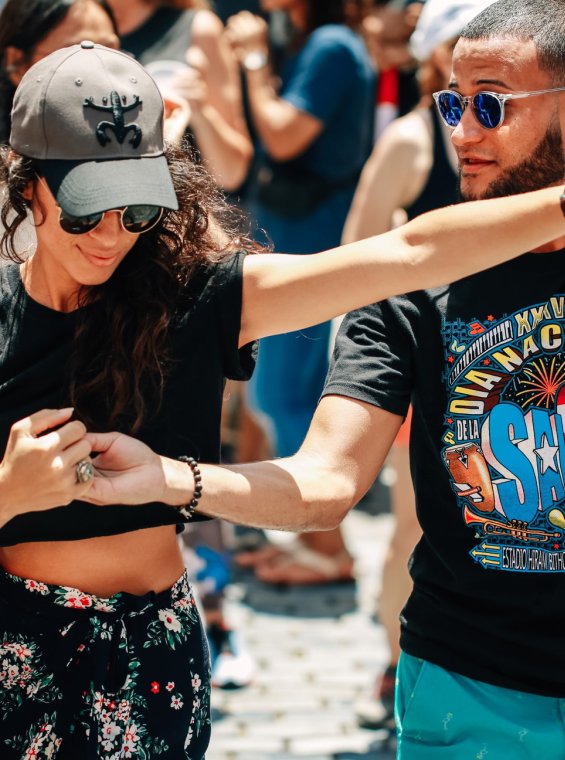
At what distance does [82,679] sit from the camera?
7.64 ft

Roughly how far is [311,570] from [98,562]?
3.15 m

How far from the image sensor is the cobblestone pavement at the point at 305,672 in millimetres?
4133

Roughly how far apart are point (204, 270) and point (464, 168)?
56 cm

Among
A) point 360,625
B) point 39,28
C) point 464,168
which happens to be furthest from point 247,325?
point 360,625

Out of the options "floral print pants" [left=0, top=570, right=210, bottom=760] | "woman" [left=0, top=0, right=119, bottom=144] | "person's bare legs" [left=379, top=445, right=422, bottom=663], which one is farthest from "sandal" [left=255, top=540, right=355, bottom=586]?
"floral print pants" [left=0, top=570, right=210, bottom=760]

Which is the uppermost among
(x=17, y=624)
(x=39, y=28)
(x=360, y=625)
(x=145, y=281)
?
(x=39, y=28)

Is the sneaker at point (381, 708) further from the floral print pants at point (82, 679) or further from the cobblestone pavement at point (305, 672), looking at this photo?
the floral print pants at point (82, 679)

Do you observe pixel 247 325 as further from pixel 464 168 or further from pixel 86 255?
pixel 464 168

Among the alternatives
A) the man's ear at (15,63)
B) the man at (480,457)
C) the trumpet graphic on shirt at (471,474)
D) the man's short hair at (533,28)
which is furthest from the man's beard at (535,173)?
the man's ear at (15,63)

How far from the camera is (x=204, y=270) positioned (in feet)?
7.69

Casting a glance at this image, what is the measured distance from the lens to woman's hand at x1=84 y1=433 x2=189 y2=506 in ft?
6.79

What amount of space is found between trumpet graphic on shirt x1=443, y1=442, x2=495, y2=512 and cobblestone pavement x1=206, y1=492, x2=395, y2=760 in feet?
6.39

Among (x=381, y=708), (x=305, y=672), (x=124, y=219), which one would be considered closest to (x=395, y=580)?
(x=381, y=708)

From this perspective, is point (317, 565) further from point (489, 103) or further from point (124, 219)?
point (124, 219)
